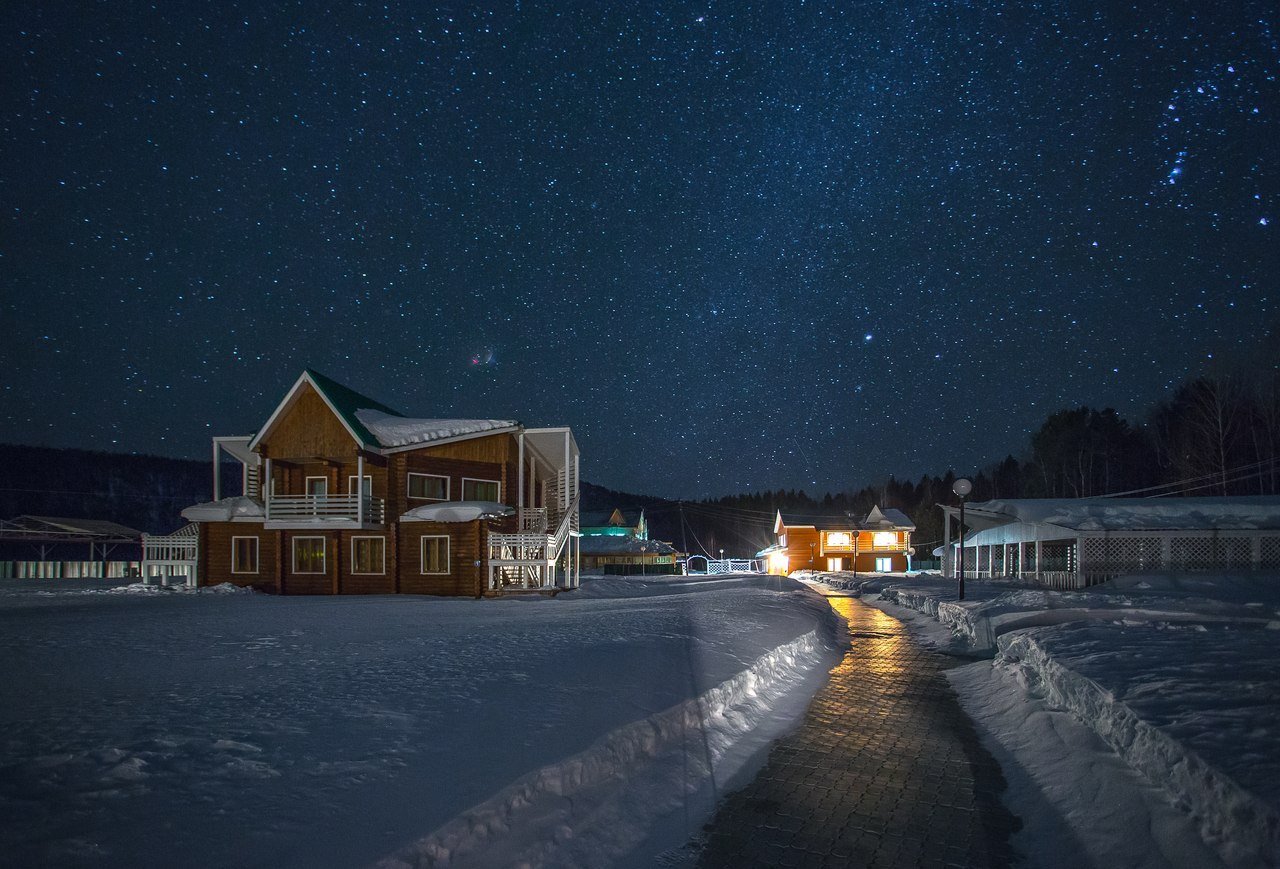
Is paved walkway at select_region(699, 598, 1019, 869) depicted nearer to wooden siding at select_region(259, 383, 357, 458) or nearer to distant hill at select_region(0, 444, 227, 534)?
wooden siding at select_region(259, 383, 357, 458)

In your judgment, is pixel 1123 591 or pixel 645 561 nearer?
pixel 1123 591

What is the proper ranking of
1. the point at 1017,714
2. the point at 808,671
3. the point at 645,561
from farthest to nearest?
1. the point at 645,561
2. the point at 808,671
3. the point at 1017,714

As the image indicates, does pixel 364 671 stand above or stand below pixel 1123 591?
above

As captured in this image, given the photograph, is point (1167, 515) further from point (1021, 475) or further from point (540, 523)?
point (1021, 475)

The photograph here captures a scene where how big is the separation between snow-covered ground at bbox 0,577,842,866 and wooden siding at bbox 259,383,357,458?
16984mm

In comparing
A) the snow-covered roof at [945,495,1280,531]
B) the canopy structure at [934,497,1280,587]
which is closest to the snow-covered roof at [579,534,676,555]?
the snow-covered roof at [945,495,1280,531]

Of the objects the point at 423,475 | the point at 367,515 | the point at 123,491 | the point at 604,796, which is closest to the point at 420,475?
the point at 423,475

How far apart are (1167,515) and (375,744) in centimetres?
3402

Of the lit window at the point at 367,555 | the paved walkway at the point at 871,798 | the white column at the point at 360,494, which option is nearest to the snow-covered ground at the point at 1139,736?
the paved walkway at the point at 871,798

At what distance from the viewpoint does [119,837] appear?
153 inches

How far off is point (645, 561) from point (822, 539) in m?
23.3

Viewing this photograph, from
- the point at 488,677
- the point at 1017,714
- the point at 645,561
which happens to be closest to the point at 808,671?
the point at 1017,714

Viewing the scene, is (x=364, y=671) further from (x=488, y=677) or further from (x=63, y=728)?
(x=63, y=728)

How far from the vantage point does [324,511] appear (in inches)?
1091
